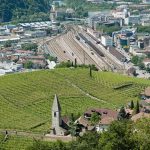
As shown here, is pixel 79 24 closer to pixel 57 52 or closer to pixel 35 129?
pixel 57 52

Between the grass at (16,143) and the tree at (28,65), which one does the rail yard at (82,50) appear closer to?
the tree at (28,65)

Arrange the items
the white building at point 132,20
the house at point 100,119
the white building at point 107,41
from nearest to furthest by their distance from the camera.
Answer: the house at point 100,119 < the white building at point 107,41 < the white building at point 132,20

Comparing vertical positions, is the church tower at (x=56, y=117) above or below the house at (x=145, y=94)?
above

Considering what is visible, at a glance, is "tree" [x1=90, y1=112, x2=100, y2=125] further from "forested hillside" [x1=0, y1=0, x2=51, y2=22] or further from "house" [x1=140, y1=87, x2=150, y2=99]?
"forested hillside" [x1=0, y1=0, x2=51, y2=22]

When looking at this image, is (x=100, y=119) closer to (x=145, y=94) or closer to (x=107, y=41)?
(x=145, y=94)

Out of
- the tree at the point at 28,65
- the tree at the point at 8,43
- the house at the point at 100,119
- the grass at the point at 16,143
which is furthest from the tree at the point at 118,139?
the tree at the point at 8,43
